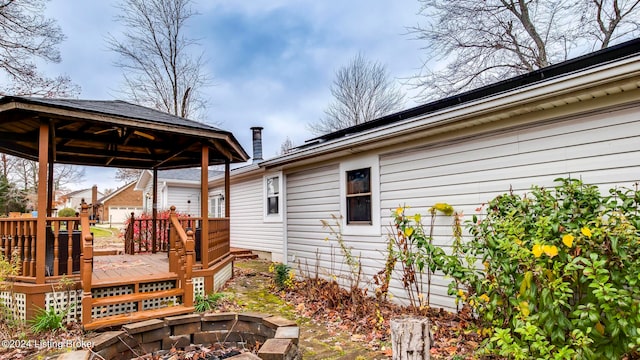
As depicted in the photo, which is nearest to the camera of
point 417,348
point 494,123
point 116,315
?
point 417,348

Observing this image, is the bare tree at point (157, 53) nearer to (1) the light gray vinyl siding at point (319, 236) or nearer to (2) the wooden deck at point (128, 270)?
(2) the wooden deck at point (128, 270)

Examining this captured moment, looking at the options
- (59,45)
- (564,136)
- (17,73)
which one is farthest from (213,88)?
(564,136)

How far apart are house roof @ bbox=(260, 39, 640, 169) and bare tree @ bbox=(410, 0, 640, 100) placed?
341 inches

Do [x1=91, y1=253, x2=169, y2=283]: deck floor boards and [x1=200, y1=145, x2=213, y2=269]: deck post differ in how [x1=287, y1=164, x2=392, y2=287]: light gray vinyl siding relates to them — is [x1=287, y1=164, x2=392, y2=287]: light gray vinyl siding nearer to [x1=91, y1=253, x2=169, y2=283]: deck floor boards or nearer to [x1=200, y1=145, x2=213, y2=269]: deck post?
[x1=200, y1=145, x2=213, y2=269]: deck post

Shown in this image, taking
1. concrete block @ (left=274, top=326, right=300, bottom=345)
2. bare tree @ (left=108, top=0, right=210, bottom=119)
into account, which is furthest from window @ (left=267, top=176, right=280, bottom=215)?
bare tree @ (left=108, top=0, right=210, bottom=119)

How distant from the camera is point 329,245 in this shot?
22.8 ft

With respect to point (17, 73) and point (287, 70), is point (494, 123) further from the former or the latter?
point (287, 70)

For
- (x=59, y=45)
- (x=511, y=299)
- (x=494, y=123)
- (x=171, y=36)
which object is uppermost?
(x=171, y=36)

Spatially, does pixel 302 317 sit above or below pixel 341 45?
below

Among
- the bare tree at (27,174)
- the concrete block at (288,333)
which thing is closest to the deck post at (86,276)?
→ the concrete block at (288,333)

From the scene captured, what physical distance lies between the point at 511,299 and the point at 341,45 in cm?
1917

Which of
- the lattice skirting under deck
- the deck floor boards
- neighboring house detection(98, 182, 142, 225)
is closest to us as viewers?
the lattice skirting under deck

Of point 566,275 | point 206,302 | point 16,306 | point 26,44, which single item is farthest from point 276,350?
point 26,44

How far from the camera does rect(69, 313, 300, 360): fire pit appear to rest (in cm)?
369
